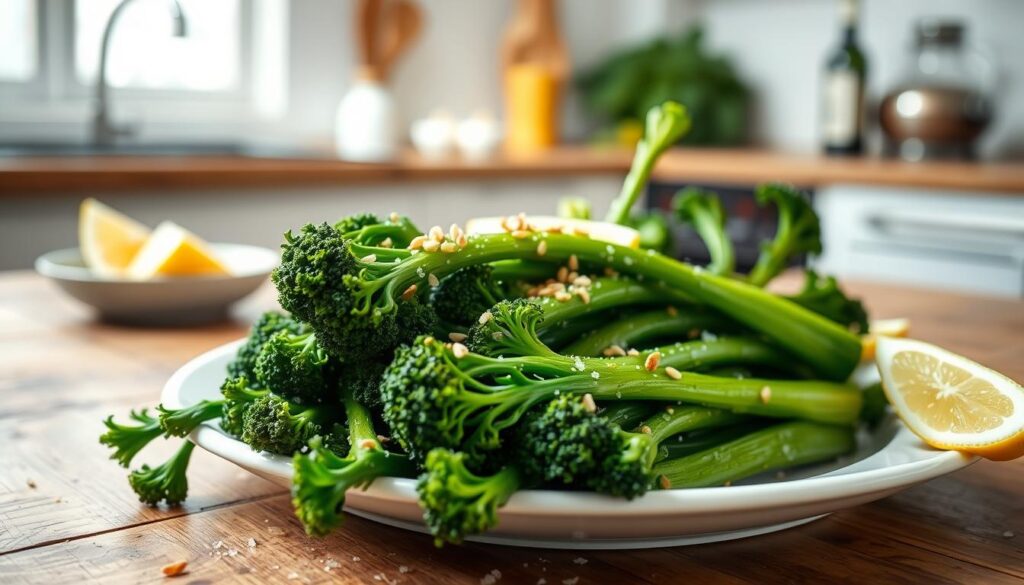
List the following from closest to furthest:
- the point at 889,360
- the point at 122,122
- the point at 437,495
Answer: the point at 437,495 → the point at 889,360 → the point at 122,122

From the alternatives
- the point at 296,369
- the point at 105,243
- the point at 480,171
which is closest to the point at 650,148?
the point at 296,369

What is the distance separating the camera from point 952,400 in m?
0.82

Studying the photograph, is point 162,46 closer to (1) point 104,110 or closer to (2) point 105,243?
(1) point 104,110

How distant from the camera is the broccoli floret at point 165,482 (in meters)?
0.73

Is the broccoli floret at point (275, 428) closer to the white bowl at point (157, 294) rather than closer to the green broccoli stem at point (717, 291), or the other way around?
the green broccoli stem at point (717, 291)

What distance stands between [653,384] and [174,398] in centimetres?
36

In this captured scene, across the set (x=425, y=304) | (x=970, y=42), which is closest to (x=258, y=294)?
(x=425, y=304)

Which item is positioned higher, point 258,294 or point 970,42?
point 970,42

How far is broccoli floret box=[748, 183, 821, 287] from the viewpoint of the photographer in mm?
1196

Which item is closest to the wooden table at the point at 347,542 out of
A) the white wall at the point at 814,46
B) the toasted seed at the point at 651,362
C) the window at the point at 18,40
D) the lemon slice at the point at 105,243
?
the toasted seed at the point at 651,362

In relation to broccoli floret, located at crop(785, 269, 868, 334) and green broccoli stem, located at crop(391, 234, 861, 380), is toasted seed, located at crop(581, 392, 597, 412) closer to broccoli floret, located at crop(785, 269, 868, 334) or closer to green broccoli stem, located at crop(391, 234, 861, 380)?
green broccoli stem, located at crop(391, 234, 861, 380)

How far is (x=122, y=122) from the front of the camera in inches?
128

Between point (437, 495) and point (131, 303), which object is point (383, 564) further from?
point (131, 303)

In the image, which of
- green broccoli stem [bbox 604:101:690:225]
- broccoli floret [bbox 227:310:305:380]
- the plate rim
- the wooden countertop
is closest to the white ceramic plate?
the plate rim
